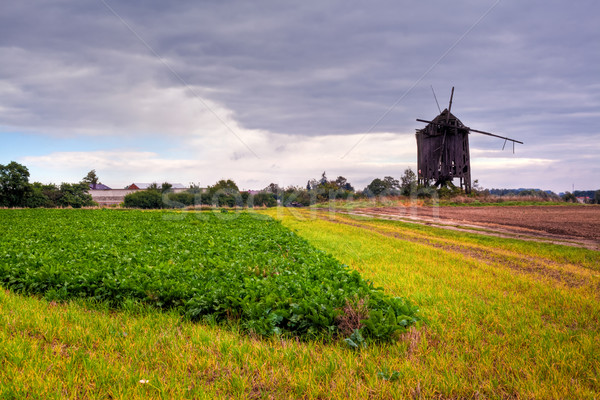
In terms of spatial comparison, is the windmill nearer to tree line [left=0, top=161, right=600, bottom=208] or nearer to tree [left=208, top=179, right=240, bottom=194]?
tree line [left=0, top=161, right=600, bottom=208]

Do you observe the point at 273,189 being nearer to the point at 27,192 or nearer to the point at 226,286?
the point at 27,192

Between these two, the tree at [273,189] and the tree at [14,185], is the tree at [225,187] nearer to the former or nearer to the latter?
the tree at [273,189]

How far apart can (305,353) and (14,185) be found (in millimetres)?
53456

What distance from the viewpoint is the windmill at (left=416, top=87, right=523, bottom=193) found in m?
43.9

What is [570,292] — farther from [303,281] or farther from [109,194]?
[109,194]

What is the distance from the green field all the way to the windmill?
40.0 m

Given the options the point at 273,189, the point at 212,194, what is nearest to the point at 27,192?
the point at 212,194

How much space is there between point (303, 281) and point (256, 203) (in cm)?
6404

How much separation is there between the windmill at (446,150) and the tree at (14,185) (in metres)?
51.6

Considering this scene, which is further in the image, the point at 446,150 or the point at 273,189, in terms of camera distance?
the point at 273,189

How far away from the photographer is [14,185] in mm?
43656

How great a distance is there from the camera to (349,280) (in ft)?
21.1

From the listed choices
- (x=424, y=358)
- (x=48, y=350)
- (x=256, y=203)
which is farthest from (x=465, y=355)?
(x=256, y=203)

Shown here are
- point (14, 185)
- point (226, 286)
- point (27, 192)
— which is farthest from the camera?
point (27, 192)
